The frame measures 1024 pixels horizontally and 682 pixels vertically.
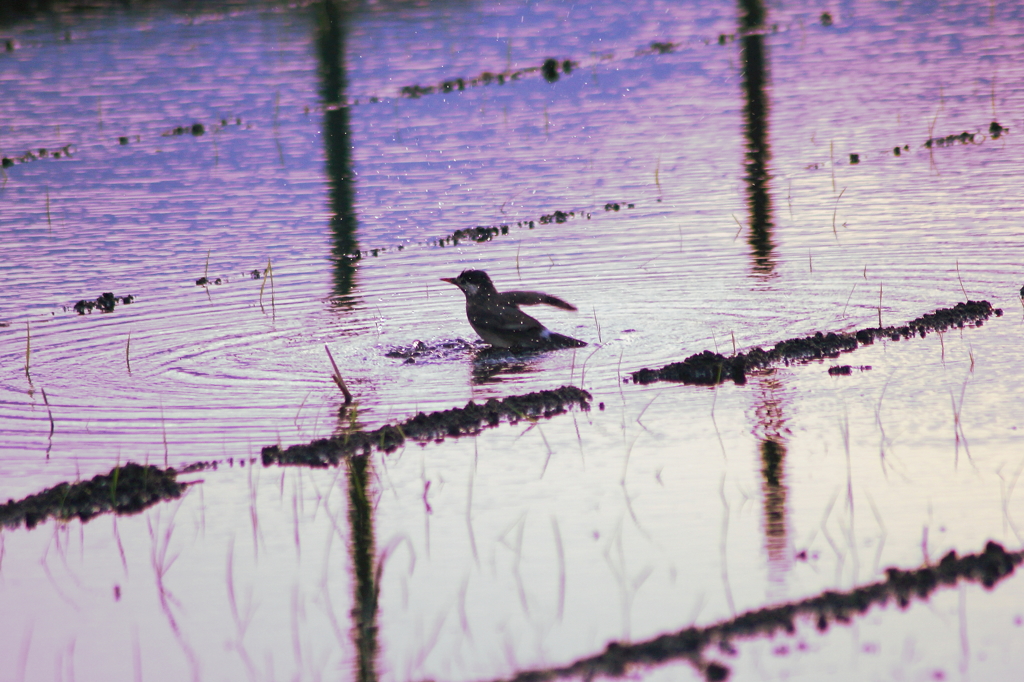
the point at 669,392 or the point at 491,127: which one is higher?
the point at 491,127

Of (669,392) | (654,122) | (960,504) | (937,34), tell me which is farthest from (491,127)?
(960,504)

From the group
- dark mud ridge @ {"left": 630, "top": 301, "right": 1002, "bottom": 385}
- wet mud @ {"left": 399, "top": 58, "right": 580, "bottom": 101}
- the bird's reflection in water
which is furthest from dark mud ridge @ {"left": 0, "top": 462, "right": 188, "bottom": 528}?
wet mud @ {"left": 399, "top": 58, "right": 580, "bottom": 101}

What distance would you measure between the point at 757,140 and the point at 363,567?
11942mm

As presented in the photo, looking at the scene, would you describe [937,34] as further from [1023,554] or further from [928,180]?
[1023,554]

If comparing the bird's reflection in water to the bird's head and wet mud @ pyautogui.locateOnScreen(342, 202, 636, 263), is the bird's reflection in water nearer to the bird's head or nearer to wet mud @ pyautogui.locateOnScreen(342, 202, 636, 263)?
the bird's head

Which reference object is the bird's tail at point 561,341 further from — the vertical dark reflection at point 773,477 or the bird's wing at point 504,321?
Result: the vertical dark reflection at point 773,477

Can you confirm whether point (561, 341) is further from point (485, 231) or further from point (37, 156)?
point (37, 156)

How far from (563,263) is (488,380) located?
10.7 feet

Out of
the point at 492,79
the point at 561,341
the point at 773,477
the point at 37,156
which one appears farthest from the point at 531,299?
the point at 492,79

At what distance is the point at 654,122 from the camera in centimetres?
1800

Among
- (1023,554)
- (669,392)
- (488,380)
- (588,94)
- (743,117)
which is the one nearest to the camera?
(1023,554)

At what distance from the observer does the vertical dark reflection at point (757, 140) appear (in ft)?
38.1

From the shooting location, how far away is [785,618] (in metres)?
4.71

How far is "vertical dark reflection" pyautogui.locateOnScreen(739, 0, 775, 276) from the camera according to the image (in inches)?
457
